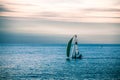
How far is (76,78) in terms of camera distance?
43.1 metres

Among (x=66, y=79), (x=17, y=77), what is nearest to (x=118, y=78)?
(x=66, y=79)

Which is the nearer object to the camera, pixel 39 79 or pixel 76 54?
pixel 39 79

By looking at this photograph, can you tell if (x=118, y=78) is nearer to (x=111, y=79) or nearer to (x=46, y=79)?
(x=111, y=79)

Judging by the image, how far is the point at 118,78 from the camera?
142 ft

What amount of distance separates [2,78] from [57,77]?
796 cm

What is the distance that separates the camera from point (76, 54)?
274ft

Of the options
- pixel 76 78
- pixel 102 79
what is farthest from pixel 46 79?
pixel 102 79

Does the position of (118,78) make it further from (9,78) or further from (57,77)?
(9,78)

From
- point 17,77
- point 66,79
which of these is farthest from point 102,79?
point 17,77

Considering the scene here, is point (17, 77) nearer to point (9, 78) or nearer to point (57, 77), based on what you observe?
point (9, 78)

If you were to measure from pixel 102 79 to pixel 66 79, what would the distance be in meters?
5.12

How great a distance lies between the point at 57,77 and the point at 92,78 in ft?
16.8

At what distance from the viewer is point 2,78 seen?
41.5 metres

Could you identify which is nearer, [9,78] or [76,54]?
[9,78]
